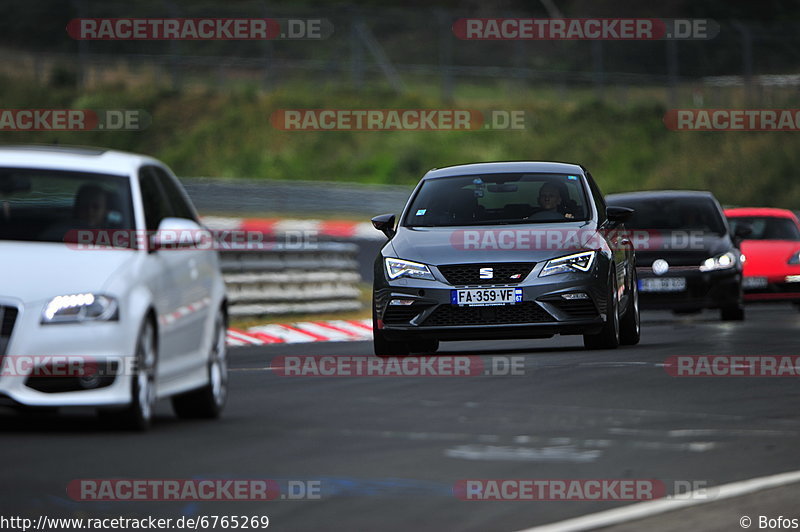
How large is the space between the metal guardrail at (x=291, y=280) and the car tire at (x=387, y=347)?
23.7 ft

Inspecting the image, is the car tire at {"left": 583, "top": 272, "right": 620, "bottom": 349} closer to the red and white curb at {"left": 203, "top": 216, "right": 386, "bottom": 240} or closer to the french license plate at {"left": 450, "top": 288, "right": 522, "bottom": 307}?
the french license plate at {"left": 450, "top": 288, "right": 522, "bottom": 307}

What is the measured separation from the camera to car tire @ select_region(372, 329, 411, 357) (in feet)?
51.6

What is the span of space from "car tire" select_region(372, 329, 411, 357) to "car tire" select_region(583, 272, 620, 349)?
1614mm

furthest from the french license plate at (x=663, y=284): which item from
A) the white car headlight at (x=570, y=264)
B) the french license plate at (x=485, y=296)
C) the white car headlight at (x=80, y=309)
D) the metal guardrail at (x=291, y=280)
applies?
the white car headlight at (x=80, y=309)

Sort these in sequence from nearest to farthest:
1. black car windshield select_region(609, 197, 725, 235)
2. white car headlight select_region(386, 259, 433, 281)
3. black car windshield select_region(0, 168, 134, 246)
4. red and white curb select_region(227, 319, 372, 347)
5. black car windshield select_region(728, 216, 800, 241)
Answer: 1. black car windshield select_region(0, 168, 134, 246)
2. white car headlight select_region(386, 259, 433, 281)
3. red and white curb select_region(227, 319, 372, 347)
4. black car windshield select_region(609, 197, 725, 235)
5. black car windshield select_region(728, 216, 800, 241)

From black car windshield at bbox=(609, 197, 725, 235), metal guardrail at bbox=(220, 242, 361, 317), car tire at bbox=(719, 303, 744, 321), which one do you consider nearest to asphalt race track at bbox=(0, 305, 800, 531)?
car tire at bbox=(719, 303, 744, 321)

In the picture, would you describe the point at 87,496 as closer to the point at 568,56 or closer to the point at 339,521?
the point at 339,521

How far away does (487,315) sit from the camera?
49.8 feet

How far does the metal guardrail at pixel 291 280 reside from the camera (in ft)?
77.8

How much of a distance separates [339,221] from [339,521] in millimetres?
34207

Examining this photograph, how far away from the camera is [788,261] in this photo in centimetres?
2594

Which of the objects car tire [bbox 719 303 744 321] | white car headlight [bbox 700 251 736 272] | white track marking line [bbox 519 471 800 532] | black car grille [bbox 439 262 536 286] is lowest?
white track marking line [bbox 519 471 800 532]

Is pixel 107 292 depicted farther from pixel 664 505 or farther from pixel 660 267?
pixel 660 267

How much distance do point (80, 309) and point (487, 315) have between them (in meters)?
5.91
